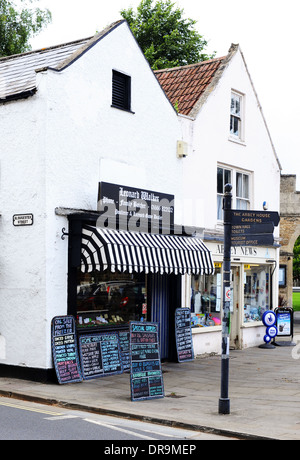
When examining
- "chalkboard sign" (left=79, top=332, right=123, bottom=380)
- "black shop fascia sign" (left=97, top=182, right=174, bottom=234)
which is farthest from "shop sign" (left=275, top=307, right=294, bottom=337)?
"chalkboard sign" (left=79, top=332, right=123, bottom=380)

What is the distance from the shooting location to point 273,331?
63.1ft

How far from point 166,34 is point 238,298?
18128mm

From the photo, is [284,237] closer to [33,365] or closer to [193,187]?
[193,187]

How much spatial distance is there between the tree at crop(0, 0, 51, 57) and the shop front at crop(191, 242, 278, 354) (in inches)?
617

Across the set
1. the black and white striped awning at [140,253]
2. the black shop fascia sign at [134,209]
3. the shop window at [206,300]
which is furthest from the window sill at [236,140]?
the black and white striped awning at [140,253]

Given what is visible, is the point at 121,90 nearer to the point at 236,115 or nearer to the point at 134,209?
the point at 134,209

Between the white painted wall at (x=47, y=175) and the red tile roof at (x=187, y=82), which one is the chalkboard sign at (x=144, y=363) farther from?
the red tile roof at (x=187, y=82)

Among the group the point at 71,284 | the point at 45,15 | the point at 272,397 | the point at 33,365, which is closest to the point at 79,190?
the point at 71,284

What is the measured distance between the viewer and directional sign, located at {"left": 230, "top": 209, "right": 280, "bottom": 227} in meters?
10.0

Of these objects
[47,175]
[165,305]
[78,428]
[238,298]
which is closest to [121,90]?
[47,175]

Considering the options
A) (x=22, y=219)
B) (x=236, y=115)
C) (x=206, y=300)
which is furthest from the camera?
(x=236, y=115)

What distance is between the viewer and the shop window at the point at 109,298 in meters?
13.2

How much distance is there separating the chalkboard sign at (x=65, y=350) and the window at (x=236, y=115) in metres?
9.16

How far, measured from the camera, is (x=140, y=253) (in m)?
12.9
